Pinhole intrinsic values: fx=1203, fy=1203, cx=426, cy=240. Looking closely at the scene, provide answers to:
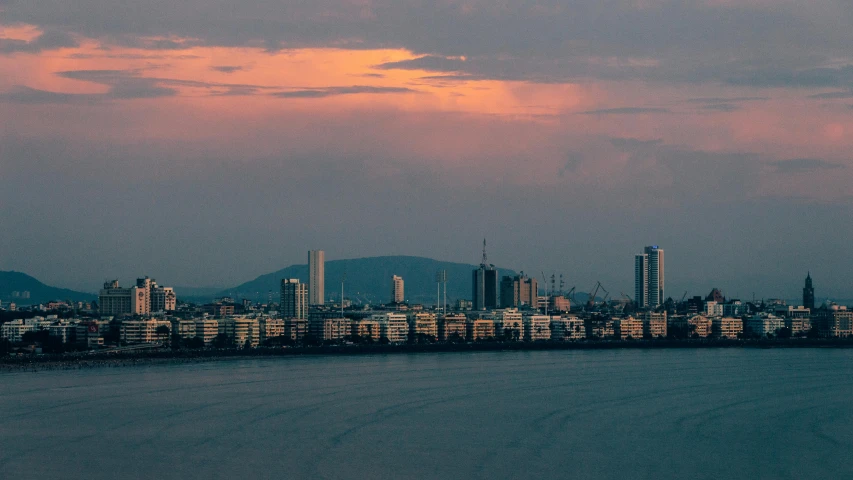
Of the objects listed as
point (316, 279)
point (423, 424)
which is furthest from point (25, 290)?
point (423, 424)

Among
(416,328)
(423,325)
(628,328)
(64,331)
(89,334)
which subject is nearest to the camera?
(89,334)

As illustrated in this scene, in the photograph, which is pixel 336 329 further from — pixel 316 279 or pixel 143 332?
pixel 316 279

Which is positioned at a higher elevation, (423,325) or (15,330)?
(15,330)

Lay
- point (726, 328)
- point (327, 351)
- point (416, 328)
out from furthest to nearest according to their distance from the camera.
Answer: point (726, 328)
point (416, 328)
point (327, 351)

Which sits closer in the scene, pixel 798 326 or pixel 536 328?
pixel 536 328

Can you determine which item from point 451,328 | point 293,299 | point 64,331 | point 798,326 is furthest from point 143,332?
point 798,326

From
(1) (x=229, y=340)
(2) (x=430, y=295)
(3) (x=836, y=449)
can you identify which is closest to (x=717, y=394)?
(3) (x=836, y=449)

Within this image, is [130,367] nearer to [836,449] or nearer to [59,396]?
[59,396]

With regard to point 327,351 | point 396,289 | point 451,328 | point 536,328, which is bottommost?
point 327,351
